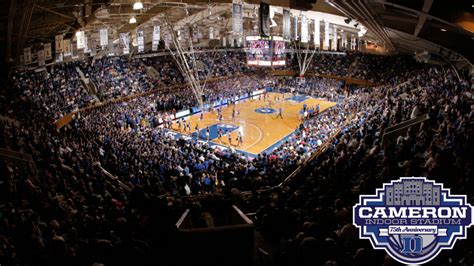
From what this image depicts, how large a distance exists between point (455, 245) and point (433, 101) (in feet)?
45.7

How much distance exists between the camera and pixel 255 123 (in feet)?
119

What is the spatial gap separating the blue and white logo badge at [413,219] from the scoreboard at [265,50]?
124ft

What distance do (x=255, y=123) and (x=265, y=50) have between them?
36.3 feet

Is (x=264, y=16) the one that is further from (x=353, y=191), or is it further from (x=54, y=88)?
(x=54, y=88)

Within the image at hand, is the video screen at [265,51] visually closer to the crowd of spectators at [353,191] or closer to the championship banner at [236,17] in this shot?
the championship banner at [236,17]

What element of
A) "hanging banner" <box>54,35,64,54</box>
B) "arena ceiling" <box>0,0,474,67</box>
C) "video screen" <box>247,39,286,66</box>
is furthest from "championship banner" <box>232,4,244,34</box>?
"video screen" <box>247,39,286,66</box>

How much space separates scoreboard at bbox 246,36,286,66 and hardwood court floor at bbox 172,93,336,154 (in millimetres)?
5504

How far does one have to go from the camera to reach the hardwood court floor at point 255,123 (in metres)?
30.1

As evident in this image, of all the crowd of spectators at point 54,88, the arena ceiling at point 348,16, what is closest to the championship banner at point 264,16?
the arena ceiling at point 348,16

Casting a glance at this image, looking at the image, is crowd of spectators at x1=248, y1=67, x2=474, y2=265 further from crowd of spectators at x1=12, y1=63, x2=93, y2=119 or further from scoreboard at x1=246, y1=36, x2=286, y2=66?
scoreboard at x1=246, y1=36, x2=286, y2=66

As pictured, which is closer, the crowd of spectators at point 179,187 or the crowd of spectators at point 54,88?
the crowd of spectators at point 179,187

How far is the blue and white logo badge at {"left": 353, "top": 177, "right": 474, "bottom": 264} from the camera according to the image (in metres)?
5.00

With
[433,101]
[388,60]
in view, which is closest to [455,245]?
[433,101]

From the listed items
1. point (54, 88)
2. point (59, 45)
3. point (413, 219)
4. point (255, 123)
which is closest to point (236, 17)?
point (59, 45)
